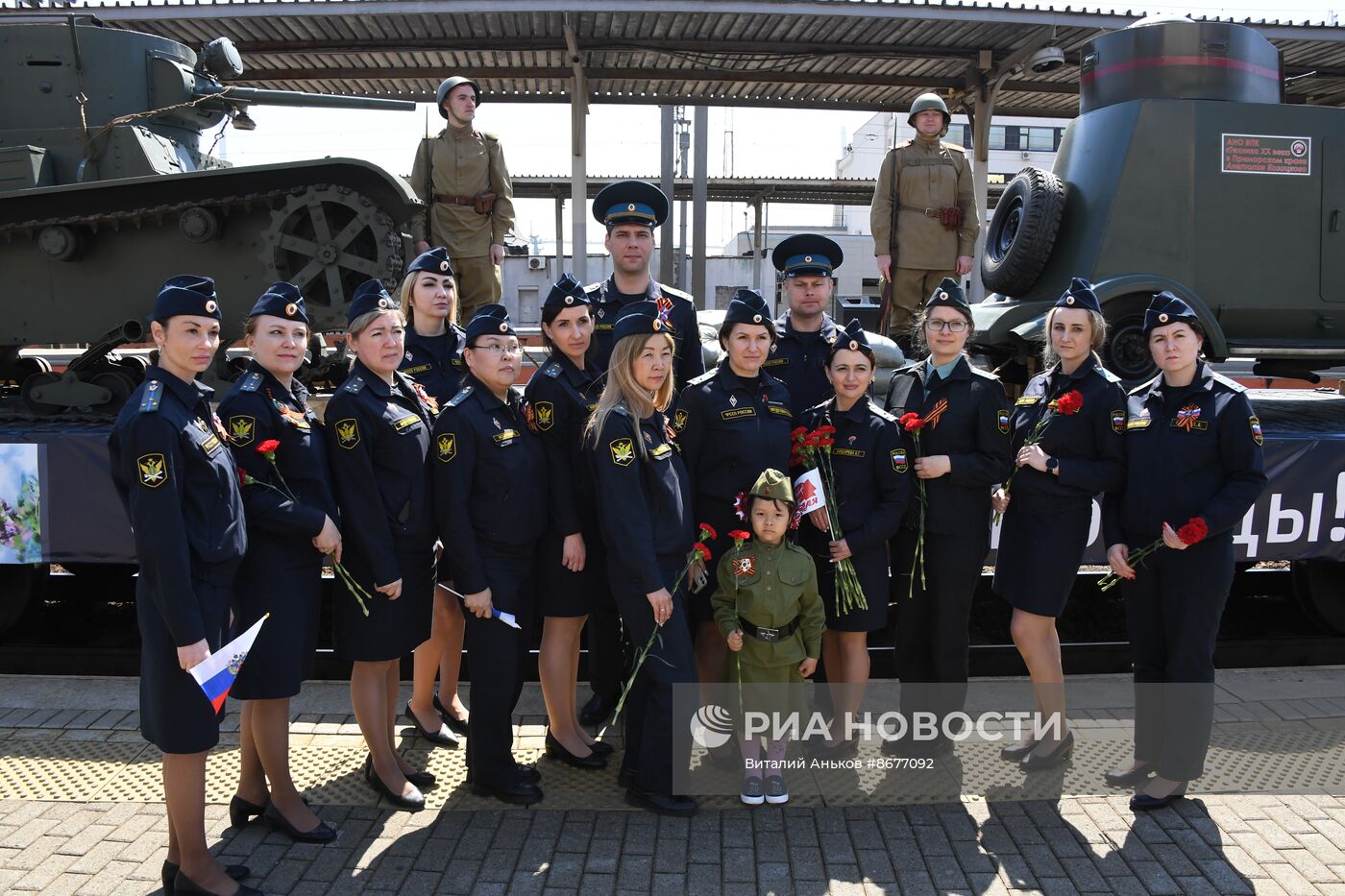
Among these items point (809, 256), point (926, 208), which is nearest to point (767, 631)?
point (809, 256)

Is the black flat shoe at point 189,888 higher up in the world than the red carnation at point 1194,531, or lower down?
lower down

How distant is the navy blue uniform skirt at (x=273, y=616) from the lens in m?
3.47

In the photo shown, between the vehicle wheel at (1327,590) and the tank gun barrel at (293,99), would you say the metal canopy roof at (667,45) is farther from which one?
the vehicle wheel at (1327,590)

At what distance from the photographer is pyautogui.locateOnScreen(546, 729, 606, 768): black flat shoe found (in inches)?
165

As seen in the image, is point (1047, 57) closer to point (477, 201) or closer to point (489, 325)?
point (477, 201)

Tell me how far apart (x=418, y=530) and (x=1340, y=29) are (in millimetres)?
12058

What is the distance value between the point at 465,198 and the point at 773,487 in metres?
4.24

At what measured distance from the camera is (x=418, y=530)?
12.5 feet

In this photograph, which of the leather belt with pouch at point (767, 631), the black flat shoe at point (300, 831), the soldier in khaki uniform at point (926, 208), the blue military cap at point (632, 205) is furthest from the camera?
the soldier in khaki uniform at point (926, 208)

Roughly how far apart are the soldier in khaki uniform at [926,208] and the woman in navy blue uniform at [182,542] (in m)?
5.22

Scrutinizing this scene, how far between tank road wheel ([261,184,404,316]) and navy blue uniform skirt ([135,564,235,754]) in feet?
14.8

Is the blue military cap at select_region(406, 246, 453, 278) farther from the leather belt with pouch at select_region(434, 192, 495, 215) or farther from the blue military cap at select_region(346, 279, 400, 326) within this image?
the leather belt with pouch at select_region(434, 192, 495, 215)

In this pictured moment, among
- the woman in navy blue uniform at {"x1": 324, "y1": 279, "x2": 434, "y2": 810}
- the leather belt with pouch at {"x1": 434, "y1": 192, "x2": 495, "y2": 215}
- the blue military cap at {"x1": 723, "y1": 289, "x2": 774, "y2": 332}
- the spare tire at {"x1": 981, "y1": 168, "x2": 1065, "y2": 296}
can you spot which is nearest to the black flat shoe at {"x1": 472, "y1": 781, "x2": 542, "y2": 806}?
the woman in navy blue uniform at {"x1": 324, "y1": 279, "x2": 434, "y2": 810}

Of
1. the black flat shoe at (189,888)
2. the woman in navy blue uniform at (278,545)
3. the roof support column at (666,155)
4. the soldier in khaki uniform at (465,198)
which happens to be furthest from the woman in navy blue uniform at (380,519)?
the roof support column at (666,155)
